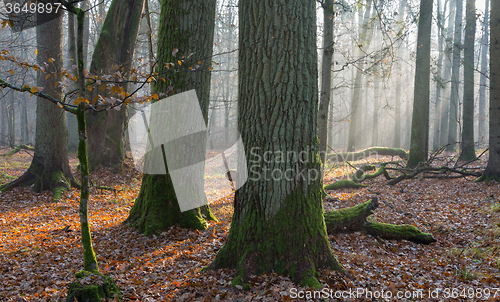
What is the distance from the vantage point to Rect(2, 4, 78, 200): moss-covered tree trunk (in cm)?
820

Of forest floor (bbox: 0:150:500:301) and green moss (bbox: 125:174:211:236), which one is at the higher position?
green moss (bbox: 125:174:211:236)

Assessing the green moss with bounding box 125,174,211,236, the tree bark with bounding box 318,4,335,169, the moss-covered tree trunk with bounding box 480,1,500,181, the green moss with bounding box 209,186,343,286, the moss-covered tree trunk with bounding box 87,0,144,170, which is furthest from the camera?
the moss-covered tree trunk with bounding box 87,0,144,170

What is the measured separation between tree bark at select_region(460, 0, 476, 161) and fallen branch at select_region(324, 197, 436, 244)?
7.11m

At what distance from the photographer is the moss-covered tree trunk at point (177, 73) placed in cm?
520

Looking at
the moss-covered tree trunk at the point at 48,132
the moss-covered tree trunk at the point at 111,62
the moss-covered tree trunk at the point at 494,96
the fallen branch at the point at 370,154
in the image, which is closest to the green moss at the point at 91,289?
the moss-covered tree trunk at the point at 48,132

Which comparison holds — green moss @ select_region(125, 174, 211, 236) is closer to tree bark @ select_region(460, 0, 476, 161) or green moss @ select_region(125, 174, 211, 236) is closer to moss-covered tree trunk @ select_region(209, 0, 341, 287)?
moss-covered tree trunk @ select_region(209, 0, 341, 287)

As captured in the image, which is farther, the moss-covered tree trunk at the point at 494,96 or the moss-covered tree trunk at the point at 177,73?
the moss-covered tree trunk at the point at 494,96

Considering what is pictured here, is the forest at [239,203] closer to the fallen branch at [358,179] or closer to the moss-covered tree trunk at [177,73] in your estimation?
the moss-covered tree trunk at [177,73]

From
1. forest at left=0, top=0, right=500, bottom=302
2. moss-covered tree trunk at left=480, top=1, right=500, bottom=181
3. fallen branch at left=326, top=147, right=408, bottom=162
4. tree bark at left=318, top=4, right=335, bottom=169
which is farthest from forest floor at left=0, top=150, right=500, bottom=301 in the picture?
fallen branch at left=326, top=147, right=408, bottom=162

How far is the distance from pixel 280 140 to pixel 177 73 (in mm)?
2866

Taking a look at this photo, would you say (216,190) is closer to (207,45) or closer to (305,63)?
(207,45)

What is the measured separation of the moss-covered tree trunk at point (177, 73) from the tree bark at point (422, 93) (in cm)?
843

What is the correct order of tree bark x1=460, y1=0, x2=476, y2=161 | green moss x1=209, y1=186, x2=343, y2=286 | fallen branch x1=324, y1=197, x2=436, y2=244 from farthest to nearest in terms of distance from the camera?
1. tree bark x1=460, y1=0, x2=476, y2=161
2. fallen branch x1=324, y1=197, x2=436, y2=244
3. green moss x1=209, y1=186, x2=343, y2=286

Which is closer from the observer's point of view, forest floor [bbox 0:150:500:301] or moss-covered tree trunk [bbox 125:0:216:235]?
forest floor [bbox 0:150:500:301]
